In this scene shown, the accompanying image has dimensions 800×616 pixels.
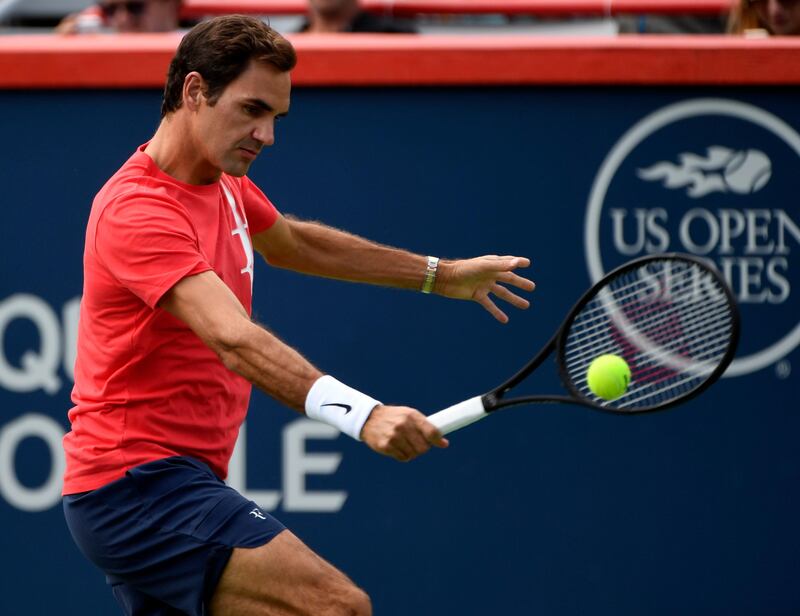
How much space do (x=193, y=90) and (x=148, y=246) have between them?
43cm

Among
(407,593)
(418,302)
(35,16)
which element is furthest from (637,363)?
(35,16)

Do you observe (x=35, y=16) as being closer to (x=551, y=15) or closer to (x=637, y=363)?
(x=551, y=15)

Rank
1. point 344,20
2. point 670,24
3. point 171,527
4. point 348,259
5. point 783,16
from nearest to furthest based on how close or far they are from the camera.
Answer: point 171,527, point 348,259, point 783,16, point 344,20, point 670,24

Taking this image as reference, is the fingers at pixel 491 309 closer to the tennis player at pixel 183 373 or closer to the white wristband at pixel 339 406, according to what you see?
the tennis player at pixel 183 373

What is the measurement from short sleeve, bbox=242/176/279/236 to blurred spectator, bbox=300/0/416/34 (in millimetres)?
1886

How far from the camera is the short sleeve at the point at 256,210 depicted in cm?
384

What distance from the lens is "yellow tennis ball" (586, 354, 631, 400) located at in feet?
11.3

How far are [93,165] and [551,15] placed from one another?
7.61ft

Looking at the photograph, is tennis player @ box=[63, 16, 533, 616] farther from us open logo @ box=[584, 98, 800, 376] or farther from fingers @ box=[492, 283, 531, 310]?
us open logo @ box=[584, 98, 800, 376]

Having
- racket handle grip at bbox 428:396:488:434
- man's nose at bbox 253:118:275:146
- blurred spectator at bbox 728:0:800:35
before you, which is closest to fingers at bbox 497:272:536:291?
racket handle grip at bbox 428:396:488:434

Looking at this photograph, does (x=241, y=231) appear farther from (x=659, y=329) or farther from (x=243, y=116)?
(x=659, y=329)

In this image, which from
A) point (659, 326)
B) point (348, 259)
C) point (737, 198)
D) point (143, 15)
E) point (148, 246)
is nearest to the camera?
point (148, 246)

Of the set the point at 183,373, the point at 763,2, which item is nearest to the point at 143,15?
the point at 763,2

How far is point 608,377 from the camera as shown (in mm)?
3430
